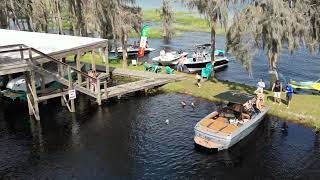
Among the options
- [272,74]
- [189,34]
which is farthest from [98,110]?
[189,34]

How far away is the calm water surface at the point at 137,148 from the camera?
2119 cm

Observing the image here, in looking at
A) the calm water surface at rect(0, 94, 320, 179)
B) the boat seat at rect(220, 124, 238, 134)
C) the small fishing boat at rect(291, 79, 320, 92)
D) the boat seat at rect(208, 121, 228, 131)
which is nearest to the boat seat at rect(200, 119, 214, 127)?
the boat seat at rect(208, 121, 228, 131)

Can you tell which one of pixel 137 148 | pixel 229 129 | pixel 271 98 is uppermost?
pixel 271 98

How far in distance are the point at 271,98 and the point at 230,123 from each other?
8710mm

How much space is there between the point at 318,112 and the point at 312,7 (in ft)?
32.2

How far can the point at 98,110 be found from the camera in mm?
31641

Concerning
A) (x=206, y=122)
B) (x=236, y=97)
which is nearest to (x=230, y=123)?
(x=206, y=122)

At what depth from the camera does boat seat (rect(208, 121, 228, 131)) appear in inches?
942

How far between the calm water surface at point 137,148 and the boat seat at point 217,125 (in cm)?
159

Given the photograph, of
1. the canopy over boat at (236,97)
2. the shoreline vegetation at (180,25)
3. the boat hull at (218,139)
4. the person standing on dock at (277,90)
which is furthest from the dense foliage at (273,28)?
the shoreline vegetation at (180,25)

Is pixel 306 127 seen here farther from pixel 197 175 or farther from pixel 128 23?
pixel 128 23

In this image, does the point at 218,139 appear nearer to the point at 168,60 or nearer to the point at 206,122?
the point at 206,122

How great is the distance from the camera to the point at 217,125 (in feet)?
80.4

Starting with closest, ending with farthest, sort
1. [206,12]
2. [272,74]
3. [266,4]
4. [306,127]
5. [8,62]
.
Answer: [306,127] → [8,62] → [266,4] → [272,74] → [206,12]
